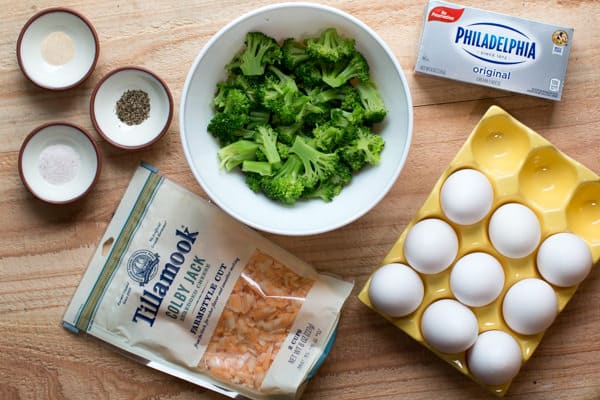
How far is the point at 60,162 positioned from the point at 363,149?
721mm

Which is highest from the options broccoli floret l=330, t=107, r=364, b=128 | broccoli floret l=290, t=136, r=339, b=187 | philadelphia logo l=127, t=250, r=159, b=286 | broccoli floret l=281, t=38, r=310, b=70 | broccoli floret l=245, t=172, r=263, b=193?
broccoli floret l=281, t=38, r=310, b=70

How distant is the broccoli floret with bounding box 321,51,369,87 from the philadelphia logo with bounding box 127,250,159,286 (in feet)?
1.93

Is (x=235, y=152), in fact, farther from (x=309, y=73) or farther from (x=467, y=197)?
(x=467, y=197)

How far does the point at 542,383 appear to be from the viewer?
154 centimetres

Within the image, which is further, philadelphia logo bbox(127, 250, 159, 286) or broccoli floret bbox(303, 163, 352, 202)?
philadelphia logo bbox(127, 250, 159, 286)

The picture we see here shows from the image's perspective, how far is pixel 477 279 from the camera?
1.35 m

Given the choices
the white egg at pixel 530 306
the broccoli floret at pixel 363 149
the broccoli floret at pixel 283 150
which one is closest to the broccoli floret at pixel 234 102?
the broccoli floret at pixel 283 150

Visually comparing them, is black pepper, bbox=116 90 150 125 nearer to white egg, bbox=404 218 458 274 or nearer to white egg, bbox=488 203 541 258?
white egg, bbox=404 218 458 274

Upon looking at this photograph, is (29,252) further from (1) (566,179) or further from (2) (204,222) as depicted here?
(1) (566,179)

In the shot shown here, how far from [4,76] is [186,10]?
18.2 inches

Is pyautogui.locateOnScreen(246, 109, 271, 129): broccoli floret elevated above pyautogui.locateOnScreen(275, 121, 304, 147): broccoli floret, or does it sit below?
above

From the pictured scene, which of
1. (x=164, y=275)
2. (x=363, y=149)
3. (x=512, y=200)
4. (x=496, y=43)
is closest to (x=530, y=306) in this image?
(x=512, y=200)

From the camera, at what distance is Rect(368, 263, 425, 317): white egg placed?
136cm

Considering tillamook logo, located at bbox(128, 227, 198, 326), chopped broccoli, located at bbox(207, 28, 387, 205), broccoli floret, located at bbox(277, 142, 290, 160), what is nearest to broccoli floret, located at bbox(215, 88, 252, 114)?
chopped broccoli, located at bbox(207, 28, 387, 205)
